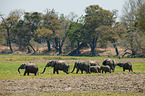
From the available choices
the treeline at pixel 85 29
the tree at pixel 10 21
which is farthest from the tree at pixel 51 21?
the tree at pixel 10 21

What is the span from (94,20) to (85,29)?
5098 mm

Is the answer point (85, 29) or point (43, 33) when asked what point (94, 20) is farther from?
point (43, 33)

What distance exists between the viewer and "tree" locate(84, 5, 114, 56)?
72375mm

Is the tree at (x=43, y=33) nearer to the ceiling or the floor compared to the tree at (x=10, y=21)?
nearer to the floor

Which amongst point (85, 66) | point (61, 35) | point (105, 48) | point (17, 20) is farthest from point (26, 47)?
point (85, 66)

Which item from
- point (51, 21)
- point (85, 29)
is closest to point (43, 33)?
point (51, 21)

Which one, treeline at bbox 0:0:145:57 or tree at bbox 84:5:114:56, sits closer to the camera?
treeline at bbox 0:0:145:57

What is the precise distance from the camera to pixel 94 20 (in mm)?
73125

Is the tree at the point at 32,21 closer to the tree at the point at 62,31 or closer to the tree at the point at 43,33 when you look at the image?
the tree at the point at 43,33

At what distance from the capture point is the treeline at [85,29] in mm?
64812

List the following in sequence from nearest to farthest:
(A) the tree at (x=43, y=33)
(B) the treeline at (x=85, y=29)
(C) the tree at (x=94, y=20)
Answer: (B) the treeline at (x=85, y=29)
(C) the tree at (x=94, y=20)
(A) the tree at (x=43, y=33)

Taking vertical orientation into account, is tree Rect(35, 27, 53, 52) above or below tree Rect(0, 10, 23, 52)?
below

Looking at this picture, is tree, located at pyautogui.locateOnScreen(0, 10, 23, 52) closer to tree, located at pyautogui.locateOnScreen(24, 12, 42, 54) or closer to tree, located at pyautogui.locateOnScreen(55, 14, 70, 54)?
tree, located at pyautogui.locateOnScreen(24, 12, 42, 54)

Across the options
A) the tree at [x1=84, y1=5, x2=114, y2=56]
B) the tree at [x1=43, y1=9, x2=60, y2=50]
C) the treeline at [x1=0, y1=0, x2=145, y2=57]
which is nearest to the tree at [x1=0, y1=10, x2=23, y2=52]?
the treeline at [x1=0, y1=0, x2=145, y2=57]
